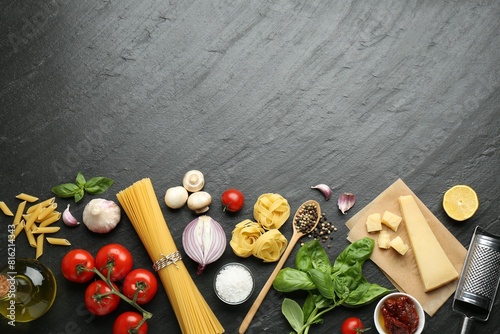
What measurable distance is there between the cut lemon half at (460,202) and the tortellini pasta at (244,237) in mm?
1084

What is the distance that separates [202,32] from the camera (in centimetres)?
386

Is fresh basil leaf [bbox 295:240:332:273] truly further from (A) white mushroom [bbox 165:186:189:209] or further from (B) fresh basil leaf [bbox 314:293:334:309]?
(A) white mushroom [bbox 165:186:189:209]

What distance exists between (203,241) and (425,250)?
49.2 inches

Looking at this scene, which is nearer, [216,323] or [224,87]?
[216,323]

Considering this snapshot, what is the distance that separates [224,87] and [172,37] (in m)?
0.43

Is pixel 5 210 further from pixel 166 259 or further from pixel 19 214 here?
pixel 166 259

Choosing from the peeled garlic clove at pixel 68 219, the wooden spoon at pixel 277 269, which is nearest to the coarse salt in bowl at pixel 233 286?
the wooden spoon at pixel 277 269

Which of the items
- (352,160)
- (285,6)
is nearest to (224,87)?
(285,6)

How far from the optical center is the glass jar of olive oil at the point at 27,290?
11.1 ft

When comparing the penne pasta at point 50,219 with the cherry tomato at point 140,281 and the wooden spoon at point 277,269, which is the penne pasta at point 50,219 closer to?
the cherry tomato at point 140,281

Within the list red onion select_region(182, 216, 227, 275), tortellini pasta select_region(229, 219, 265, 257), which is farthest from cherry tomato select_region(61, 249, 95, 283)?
tortellini pasta select_region(229, 219, 265, 257)

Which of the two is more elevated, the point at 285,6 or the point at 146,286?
the point at 285,6

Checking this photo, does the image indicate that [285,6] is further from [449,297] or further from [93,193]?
[449,297]

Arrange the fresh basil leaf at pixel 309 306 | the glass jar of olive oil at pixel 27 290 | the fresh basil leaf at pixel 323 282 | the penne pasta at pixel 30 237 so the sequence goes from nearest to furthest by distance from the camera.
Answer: the glass jar of olive oil at pixel 27 290
the fresh basil leaf at pixel 323 282
the fresh basil leaf at pixel 309 306
the penne pasta at pixel 30 237
